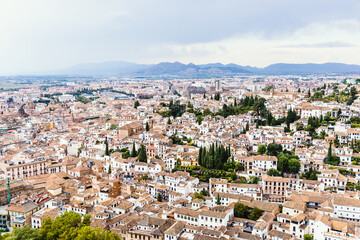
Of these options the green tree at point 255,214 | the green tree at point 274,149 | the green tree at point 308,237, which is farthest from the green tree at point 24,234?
the green tree at point 274,149

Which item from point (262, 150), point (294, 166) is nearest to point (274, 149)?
point (262, 150)

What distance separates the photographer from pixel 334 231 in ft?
55.3

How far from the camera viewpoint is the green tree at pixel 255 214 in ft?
64.6

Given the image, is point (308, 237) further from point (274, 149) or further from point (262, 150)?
point (262, 150)

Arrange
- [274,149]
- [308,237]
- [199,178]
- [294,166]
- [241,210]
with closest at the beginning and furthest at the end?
[308,237] → [241,210] → [294,166] → [199,178] → [274,149]

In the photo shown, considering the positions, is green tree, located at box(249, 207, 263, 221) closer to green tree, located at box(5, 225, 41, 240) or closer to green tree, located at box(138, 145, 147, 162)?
green tree, located at box(138, 145, 147, 162)

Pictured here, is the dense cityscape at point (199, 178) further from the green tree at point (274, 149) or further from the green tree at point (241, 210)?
the green tree at point (274, 149)

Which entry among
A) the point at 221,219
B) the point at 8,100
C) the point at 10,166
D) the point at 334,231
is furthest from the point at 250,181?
the point at 8,100

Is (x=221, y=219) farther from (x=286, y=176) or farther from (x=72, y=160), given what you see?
(x=72, y=160)

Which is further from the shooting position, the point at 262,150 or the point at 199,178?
the point at 262,150

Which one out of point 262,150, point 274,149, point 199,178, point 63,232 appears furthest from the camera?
point 262,150

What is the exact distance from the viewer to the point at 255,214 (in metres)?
19.8

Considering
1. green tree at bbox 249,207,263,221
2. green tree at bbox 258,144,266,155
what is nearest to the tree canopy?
green tree at bbox 249,207,263,221

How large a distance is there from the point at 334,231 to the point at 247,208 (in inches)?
206
